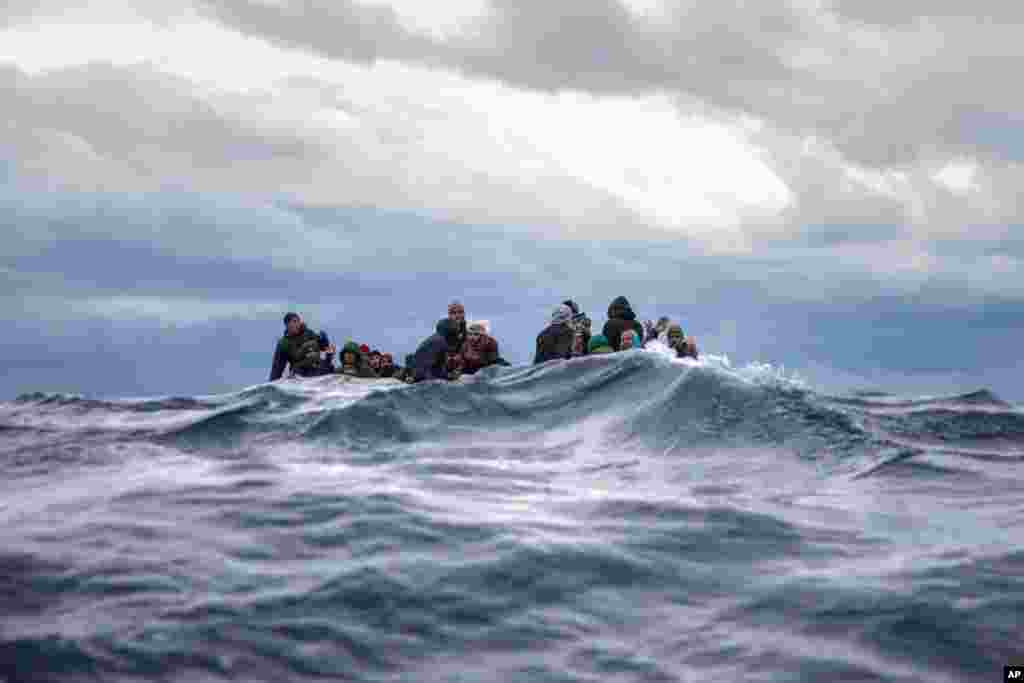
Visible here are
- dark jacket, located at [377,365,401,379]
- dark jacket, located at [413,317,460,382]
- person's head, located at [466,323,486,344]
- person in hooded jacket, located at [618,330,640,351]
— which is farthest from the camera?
dark jacket, located at [377,365,401,379]

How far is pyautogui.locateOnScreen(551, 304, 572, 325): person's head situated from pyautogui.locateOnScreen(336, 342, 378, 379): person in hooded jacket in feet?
15.2

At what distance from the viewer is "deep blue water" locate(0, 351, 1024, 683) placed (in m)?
5.10

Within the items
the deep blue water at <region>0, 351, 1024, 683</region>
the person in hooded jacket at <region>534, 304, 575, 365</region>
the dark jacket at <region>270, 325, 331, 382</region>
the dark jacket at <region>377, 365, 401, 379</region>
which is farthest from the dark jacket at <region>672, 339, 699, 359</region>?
the deep blue water at <region>0, 351, 1024, 683</region>

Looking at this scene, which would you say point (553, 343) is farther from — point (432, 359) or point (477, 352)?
point (432, 359)

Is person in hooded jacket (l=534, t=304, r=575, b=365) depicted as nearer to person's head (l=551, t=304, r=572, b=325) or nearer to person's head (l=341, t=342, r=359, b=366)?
person's head (l=551, t=304, r=572, b=325)

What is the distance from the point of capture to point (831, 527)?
795 cm

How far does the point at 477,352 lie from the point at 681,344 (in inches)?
230

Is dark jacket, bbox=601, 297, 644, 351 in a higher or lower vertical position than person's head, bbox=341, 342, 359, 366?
higher

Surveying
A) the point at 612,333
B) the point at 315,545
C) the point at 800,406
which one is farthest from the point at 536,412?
the point at 315,545

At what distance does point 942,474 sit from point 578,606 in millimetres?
6156

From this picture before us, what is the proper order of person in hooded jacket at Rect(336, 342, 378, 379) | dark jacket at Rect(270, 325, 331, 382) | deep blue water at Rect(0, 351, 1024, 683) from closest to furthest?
deep blue water at Rect(0, 351, 1024, 683), dark jacket at Rect(270, 325, 331, 382), person in hooded jacket at Rect(336, 342, 378, 379)

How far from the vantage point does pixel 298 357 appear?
21750mm

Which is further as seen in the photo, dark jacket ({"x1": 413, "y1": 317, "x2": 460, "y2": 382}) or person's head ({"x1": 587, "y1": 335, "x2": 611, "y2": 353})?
person's head ({"x1": 587, "y1": 335, "x2": 611, "y2": 353})

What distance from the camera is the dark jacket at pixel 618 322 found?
1961 cm
